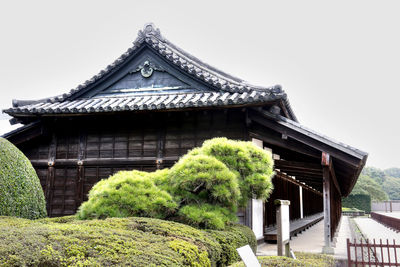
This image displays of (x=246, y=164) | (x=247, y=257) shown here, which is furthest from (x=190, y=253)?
(x=246, y=164)

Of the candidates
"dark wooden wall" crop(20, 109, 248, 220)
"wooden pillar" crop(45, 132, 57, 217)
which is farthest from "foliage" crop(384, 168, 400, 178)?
"wooden pillar" crop(45, 132, 57, 217)

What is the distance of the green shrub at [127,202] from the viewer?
576cm

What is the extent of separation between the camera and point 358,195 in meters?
60.2

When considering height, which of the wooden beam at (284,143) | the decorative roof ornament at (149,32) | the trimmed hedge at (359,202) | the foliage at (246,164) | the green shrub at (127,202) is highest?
the decorative roof ornament at (149,32)

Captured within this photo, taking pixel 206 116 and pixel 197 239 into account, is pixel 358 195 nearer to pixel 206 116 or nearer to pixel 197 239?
pixel 206 116

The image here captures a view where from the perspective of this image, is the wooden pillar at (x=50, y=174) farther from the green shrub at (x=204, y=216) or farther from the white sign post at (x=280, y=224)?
the white sign post at (x=280, y=224)

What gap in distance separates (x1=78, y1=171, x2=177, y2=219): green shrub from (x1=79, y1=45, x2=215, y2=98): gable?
206 inches

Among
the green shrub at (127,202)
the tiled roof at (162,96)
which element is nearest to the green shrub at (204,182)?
the green shrub at (127,202)

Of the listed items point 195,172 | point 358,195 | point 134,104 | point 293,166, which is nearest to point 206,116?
point 134,104

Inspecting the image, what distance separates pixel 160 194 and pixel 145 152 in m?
4.73

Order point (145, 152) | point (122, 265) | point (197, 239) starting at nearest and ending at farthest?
point (122, 265)
point (197, 239)
point (145, 152)

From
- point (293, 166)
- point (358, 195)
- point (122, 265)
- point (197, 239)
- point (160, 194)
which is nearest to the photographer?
point (122, 265)

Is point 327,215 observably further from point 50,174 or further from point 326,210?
point 50,174

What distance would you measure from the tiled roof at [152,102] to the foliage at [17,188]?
138 inches
